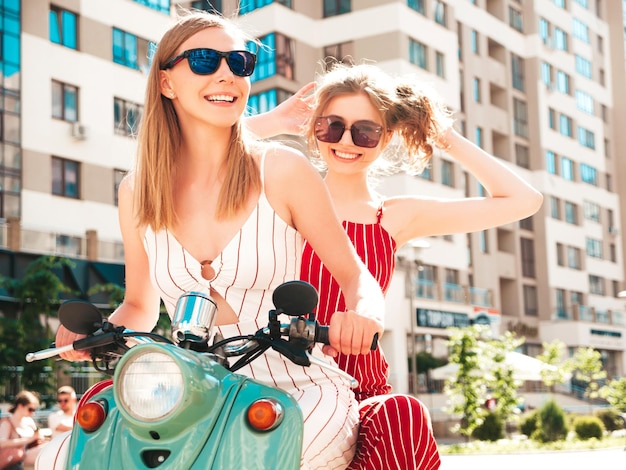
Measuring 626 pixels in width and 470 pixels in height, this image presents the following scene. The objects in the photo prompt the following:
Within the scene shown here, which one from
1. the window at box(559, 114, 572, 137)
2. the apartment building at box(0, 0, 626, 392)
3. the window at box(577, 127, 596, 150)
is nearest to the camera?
the apartment building at box(0, 0, 626, 392)

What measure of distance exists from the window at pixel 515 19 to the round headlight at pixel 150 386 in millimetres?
59932

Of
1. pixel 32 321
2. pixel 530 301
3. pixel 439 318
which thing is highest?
pixel 530 301

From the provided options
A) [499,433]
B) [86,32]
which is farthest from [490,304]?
[86,32]

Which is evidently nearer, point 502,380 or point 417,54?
point 502,380

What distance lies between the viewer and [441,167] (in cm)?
4869

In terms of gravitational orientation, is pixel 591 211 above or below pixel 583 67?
below

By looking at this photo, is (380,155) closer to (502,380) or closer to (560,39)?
(502,380)

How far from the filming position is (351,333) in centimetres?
246

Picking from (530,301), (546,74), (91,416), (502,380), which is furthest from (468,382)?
(546,74)

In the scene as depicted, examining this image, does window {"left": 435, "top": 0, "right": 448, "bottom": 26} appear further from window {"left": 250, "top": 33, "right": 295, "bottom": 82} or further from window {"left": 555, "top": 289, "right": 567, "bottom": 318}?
window {"left": 555, "top": 289, "right": 567, "bottom": 318}

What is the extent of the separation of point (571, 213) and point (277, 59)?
84.0 ft

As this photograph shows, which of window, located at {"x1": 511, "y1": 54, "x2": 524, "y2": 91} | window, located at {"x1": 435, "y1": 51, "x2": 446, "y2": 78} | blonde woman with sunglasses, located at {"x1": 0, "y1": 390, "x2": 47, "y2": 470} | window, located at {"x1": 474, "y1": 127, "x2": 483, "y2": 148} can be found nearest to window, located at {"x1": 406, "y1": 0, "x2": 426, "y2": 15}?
window, located at {"x1": 435, "y1": 51, "x2": 446, "y2": 78}

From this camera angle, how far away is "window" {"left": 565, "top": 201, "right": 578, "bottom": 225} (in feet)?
206

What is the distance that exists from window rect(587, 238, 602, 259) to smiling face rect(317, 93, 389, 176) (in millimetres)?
62543
